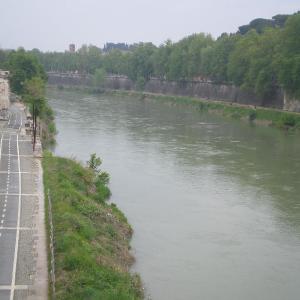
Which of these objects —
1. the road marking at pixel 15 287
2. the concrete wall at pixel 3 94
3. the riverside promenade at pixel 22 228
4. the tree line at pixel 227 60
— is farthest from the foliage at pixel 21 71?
the road marking at pixel 15 287

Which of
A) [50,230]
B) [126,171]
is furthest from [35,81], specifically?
[50,230]

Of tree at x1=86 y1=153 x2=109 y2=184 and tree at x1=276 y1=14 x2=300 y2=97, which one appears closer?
tree at x1=86 y1=153 x2=109 y2=184

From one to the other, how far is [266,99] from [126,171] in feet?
143

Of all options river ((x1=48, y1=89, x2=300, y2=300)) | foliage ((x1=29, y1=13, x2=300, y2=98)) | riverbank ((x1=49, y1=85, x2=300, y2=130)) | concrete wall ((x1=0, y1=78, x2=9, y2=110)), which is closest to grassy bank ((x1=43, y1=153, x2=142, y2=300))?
river ((x1=48, y1=89, x2=300, y2=300))

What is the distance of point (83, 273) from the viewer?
16219mm

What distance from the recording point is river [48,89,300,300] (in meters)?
19.4

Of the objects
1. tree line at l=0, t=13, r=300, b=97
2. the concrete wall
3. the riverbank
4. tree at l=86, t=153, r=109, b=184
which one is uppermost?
tree line at l=0, t=13, r=300, b=97

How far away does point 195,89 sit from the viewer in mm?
100938

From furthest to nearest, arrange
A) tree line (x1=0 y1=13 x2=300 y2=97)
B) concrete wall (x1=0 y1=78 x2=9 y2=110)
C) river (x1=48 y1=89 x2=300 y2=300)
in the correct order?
tree line (x1=0 y1=13 x2=300 y2=97)
concrete wall (x1=0 y1=78 x2=9 y2=110)
river (x1=48 y1=89 x2=300 y2=300)

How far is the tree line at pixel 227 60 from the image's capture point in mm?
65188

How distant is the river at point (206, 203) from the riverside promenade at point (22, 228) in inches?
153

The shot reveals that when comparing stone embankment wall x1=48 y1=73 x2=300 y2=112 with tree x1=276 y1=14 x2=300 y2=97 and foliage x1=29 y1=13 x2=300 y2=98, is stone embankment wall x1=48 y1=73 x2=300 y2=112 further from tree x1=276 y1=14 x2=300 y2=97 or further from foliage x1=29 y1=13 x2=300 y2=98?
tree x1=276 y1=14 x2=300 y2=97

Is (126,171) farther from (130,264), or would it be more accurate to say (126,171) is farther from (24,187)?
(130,264)

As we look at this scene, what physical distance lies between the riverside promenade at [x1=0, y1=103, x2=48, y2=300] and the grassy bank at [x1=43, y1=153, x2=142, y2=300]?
0.54 m
